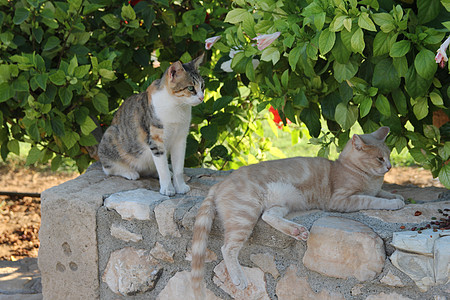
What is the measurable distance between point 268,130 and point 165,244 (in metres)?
4.37

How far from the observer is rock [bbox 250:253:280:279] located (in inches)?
92.5

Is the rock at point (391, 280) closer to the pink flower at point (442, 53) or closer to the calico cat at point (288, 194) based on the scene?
the calico cat at point (288, 194)

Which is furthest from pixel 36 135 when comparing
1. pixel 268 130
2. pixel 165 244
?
pixel 268 130

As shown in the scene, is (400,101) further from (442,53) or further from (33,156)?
(33,156)

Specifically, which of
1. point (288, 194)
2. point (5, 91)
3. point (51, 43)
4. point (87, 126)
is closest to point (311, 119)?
point (288, 194)

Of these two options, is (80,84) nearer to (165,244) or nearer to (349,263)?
(165,244)

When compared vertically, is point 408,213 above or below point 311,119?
below

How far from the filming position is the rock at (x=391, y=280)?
6.83 feet

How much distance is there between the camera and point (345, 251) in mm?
2184

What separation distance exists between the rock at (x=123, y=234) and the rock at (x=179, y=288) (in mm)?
271

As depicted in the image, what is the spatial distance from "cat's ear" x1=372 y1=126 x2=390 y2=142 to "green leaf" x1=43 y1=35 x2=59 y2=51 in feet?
6.36

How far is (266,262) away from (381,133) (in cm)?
89

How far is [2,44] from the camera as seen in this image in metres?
3.22

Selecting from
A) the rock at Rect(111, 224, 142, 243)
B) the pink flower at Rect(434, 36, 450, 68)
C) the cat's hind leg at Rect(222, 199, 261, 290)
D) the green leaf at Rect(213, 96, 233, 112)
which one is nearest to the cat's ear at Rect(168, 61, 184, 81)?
the green leaf at Rect(213, 96, 233, 112)
